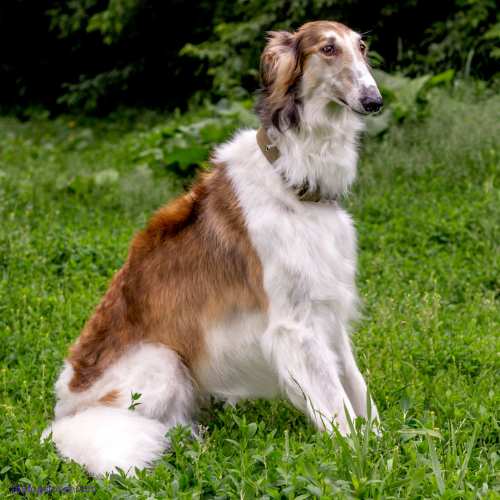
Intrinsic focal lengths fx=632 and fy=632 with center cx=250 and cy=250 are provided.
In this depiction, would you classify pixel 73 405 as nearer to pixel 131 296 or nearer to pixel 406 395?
pixel 131 296

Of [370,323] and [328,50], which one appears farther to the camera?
[370,323]

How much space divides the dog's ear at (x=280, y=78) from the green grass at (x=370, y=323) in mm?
1386

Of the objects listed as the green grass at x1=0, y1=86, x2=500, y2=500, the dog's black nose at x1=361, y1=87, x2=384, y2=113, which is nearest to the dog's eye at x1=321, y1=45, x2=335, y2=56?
the dog's black nose at x1=361, y1=87, x2=384, y2=113

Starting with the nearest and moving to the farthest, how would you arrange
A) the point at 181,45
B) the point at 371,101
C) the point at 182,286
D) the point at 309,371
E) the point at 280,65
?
the point at 371,101 < the point at 309,371 < the point at 280,65 < the point at 182,286 < the point at 181,45

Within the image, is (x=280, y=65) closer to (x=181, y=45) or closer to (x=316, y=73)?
(x=316, y=73)

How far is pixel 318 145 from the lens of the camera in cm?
295

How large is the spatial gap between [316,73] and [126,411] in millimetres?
1754

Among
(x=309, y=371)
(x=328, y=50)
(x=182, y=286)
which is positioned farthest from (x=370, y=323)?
(x=328, y=50)

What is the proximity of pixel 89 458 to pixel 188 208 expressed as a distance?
1.27 m

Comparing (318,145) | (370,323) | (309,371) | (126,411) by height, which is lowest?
(370,323)

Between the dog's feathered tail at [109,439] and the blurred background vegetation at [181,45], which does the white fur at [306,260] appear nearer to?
the dog's feathered tail at [109,439]

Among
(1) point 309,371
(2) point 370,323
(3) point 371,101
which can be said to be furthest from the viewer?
(2) point 370,323

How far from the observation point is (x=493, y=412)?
2.97 m

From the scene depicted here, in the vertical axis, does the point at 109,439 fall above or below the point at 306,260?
below
